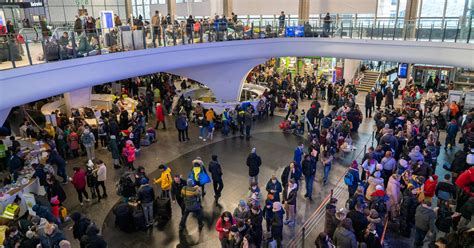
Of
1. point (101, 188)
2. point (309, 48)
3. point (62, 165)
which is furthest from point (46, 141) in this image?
point (309, 48)

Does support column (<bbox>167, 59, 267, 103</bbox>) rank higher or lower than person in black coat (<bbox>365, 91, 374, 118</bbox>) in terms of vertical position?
higher

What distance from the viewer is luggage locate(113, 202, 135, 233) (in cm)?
879

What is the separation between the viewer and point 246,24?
57.1ft

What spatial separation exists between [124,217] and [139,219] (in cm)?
39

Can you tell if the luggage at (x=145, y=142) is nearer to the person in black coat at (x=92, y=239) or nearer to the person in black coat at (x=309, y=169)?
the person in black coat at (x=309, y=169)

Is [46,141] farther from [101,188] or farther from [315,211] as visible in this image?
[315,211]

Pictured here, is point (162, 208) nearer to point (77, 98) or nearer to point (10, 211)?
point (10, 211)

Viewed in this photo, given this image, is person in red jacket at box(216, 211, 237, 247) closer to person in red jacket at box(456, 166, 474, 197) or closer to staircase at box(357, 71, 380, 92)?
person in red jacket at box(456, 166, 474, 197)

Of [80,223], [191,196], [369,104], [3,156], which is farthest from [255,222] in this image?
[369,104]

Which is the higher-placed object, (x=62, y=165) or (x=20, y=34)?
(x=20, y=34)

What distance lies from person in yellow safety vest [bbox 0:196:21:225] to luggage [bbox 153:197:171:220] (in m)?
3.24

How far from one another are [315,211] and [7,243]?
725 centimetres

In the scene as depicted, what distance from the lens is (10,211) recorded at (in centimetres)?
842

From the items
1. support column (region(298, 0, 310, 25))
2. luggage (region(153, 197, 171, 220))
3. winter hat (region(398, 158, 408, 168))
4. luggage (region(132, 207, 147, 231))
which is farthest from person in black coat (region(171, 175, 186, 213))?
support column (region(298, 0, 310, 25))
